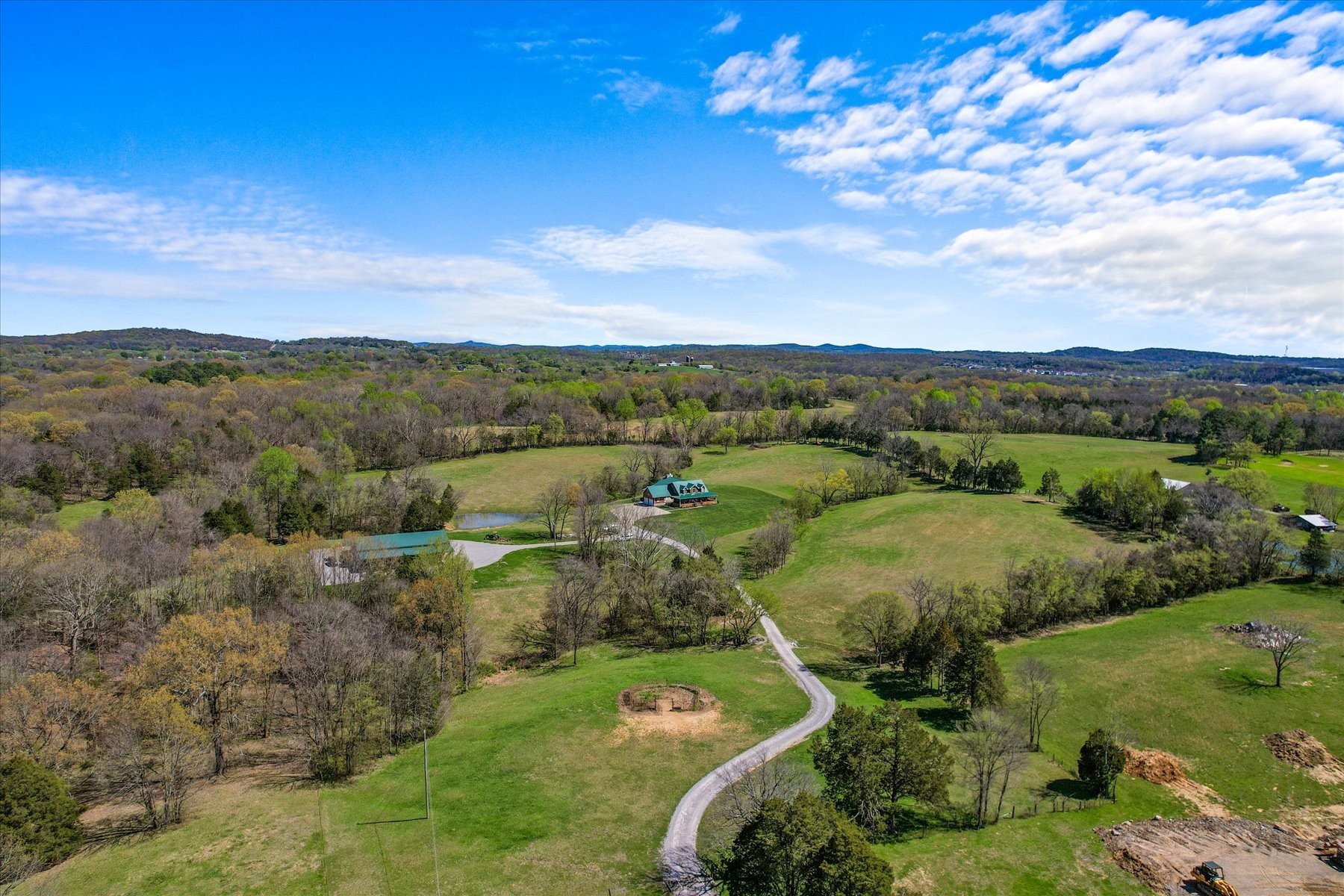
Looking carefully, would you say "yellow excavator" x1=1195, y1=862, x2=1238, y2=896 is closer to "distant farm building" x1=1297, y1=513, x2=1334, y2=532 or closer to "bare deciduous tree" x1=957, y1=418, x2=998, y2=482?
"distant farm building" x1=1297, y1=513, x2=1334, y2=532

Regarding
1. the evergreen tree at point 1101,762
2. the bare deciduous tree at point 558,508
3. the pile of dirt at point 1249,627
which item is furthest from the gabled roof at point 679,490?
the evergreen tree at point 1101,762

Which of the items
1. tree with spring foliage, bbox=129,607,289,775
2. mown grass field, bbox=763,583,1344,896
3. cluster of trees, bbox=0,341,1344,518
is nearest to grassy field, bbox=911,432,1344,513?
cluster of trees, bbox=0,341,1344,518

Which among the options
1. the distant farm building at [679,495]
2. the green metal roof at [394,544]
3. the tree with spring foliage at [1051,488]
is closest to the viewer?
the green metal roof at [394,544]

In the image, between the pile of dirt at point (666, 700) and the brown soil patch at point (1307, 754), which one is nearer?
the brown soil patch at point (1307, 754)

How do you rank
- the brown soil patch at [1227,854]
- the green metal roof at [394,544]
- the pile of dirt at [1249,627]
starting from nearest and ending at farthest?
the brown soil patch at [1227,854]
the pile of dirt at [1249,627]
the green metal roof at [394,544]

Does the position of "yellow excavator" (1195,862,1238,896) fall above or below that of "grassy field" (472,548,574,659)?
above

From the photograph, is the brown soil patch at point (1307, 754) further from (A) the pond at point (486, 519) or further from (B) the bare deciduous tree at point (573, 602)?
(A) the pond at point (486, 519)
